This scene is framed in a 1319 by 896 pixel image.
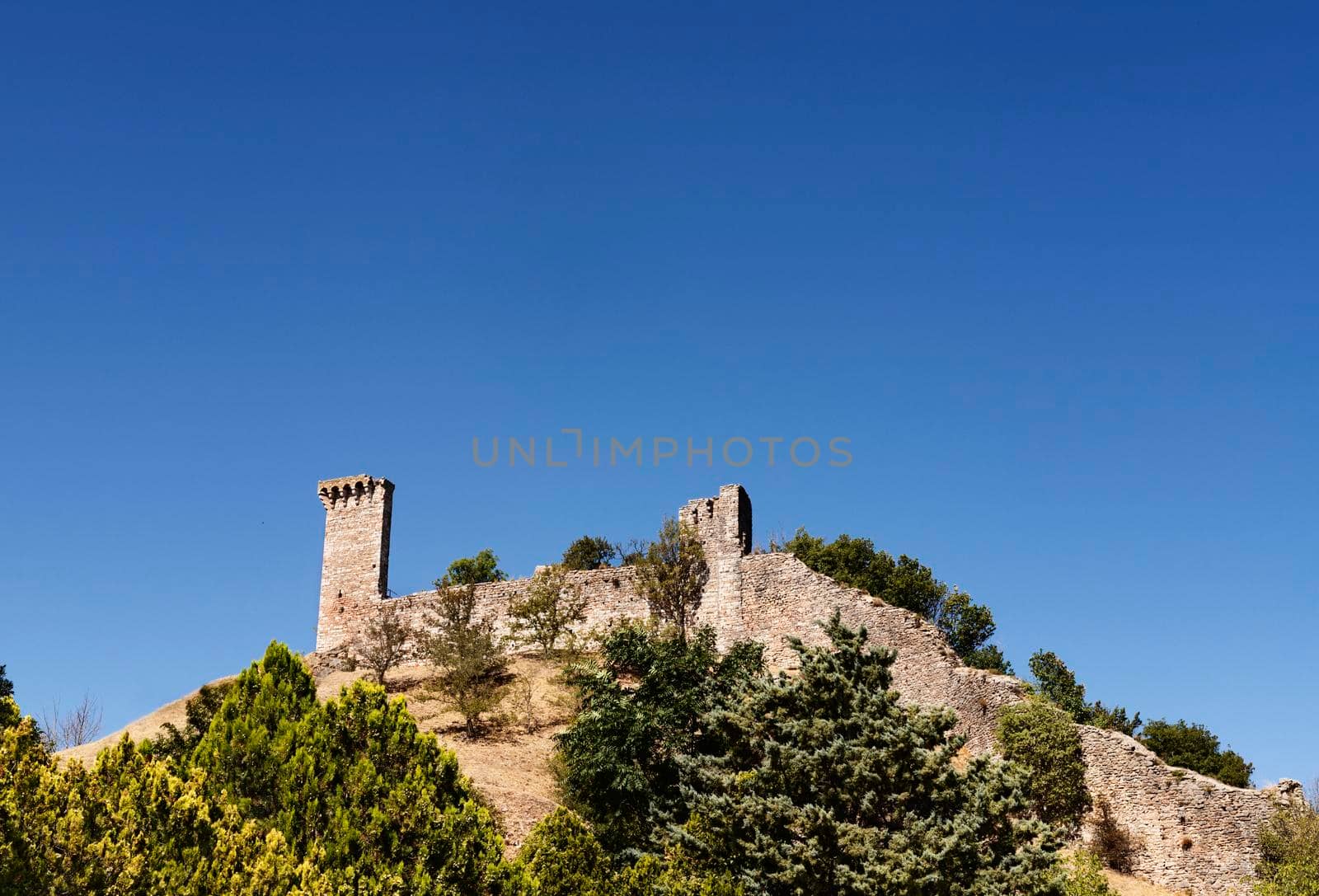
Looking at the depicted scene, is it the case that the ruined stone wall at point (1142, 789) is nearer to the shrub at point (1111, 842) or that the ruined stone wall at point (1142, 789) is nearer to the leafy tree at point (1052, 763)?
the shrub at point (1111, 842)

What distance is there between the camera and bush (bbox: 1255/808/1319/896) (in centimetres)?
2856

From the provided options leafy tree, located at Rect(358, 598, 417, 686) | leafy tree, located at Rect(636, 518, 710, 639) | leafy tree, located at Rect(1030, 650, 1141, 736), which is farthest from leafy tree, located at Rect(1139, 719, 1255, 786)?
leafy tree, located at Rect(358, 598, 417, 686)

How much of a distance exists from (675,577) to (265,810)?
2441cm

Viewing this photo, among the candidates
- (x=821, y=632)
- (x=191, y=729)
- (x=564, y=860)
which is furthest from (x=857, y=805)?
(x=191, y=729)

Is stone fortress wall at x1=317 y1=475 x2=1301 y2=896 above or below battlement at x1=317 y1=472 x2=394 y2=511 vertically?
below

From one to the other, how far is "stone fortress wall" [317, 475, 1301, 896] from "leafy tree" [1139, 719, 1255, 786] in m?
9.69

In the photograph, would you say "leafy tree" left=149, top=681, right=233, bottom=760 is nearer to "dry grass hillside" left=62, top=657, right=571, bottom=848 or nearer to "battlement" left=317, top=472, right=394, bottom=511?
"dry grass hillside" left=62, top=657, right=571, bottom=848

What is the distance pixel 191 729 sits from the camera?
110 ft

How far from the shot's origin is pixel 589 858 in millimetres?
23750

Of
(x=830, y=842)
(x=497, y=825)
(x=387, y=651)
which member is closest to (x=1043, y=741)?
(x=830, y=842)

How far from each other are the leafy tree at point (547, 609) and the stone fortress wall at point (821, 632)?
0.42 metres

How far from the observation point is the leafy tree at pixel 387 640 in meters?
45.2

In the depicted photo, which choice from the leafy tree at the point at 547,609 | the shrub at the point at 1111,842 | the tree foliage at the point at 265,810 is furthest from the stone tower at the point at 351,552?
the shrub at the point at 1111,842

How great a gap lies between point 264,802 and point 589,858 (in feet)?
20.0
